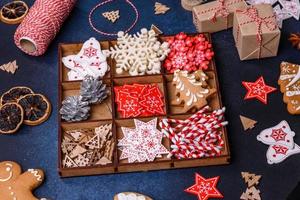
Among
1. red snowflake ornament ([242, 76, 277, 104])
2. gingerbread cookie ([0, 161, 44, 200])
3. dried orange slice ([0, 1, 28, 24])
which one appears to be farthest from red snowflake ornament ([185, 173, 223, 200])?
dried orange slice ([0, 1, 28, 24])

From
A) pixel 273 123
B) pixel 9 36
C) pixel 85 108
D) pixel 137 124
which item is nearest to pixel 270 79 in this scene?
pixel 273 123

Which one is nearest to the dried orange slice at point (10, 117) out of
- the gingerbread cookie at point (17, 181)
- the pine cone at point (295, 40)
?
the gingerbread cookie at point (17, 181)

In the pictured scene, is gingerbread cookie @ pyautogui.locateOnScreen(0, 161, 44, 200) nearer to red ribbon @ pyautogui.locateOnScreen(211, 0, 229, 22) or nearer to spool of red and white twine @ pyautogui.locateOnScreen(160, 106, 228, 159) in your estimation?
spool of red and white twine @ pyautogui.locateOnScreen(160, 106, 228, 159)

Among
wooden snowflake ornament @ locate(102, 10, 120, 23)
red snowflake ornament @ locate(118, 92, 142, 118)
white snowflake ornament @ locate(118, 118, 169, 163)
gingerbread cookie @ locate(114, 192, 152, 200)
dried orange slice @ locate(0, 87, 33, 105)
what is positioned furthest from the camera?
wooden snowflake ornament @ locate(102, 10, 120, 23)

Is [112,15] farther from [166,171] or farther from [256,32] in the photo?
[166,171]

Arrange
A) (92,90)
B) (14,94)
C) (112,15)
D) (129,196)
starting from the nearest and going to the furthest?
(129,196) → (92,90) → (14,94) → (112,15)

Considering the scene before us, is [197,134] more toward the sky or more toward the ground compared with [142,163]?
more toward the sky

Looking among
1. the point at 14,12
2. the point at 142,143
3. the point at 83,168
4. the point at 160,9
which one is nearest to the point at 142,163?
the point at 142,143
